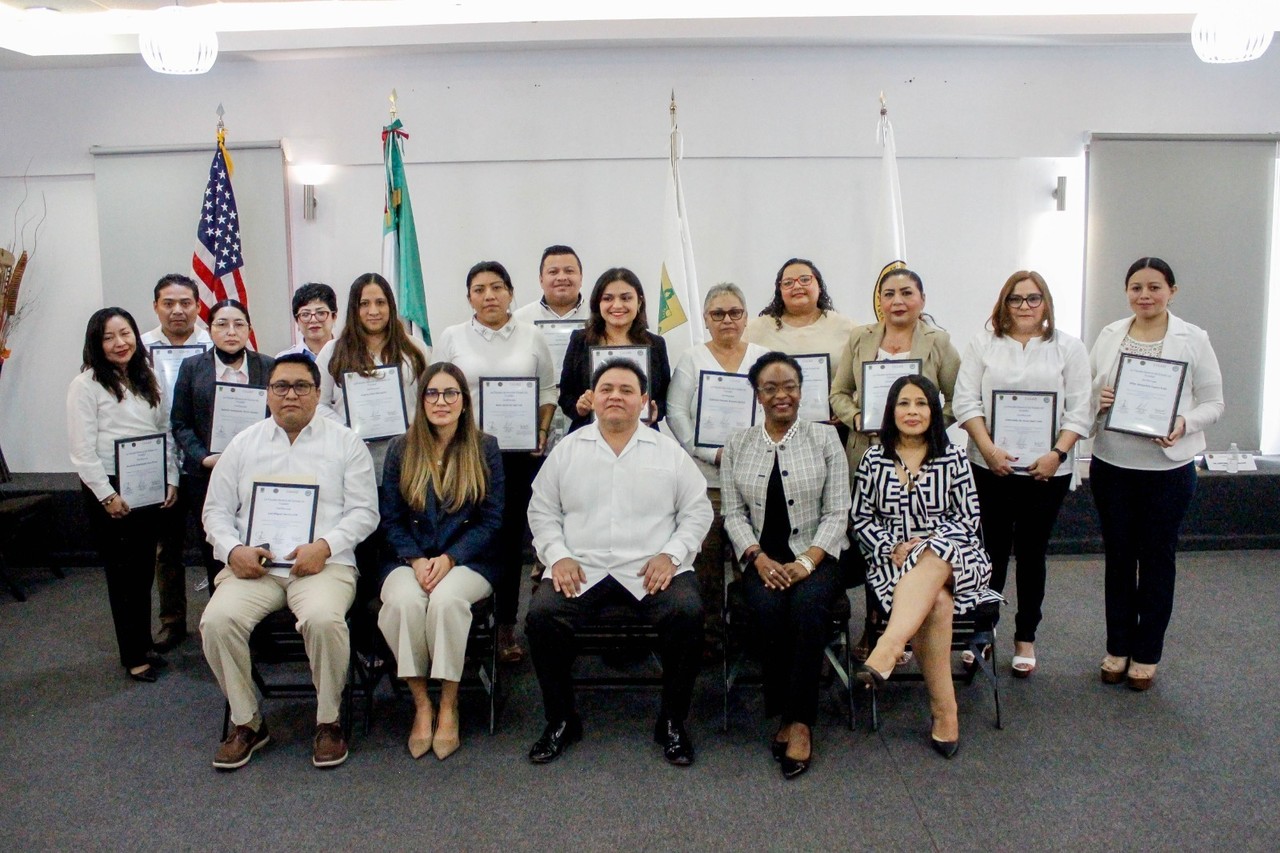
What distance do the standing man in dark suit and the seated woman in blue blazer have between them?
0.90 metres

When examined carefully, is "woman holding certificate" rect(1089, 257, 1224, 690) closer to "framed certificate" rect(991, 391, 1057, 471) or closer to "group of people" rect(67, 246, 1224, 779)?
"group of people" rect(67, 246, 1224, 779)

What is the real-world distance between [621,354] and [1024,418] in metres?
1.62

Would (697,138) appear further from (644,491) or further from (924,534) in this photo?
(924,534)

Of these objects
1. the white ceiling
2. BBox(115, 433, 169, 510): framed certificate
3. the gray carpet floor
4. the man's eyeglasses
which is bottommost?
the gray carpet floor

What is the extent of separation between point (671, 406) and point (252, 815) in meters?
2.10

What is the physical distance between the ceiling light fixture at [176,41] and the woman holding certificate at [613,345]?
8.32ft

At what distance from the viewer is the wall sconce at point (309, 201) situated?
5.72 meters

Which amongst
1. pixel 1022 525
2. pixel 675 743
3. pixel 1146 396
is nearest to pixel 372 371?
pixel 675 743

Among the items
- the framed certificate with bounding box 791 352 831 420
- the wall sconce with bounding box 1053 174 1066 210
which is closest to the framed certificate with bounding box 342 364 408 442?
the framed certificate with bounding box 791 352 831 420

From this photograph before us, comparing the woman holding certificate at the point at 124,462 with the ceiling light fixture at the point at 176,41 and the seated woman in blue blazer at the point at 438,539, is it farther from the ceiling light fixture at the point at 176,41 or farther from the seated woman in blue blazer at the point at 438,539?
the ceiling light fixture at the point at 176,41

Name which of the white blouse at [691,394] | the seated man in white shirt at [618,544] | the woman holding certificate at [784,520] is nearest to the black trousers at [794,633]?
the woman holding certificate at [784,520]

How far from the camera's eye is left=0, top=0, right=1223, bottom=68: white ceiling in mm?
5281

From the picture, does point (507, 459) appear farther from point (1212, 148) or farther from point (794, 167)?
point (1212, 148)

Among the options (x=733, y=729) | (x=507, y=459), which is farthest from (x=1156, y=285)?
(x=507, y=459)
